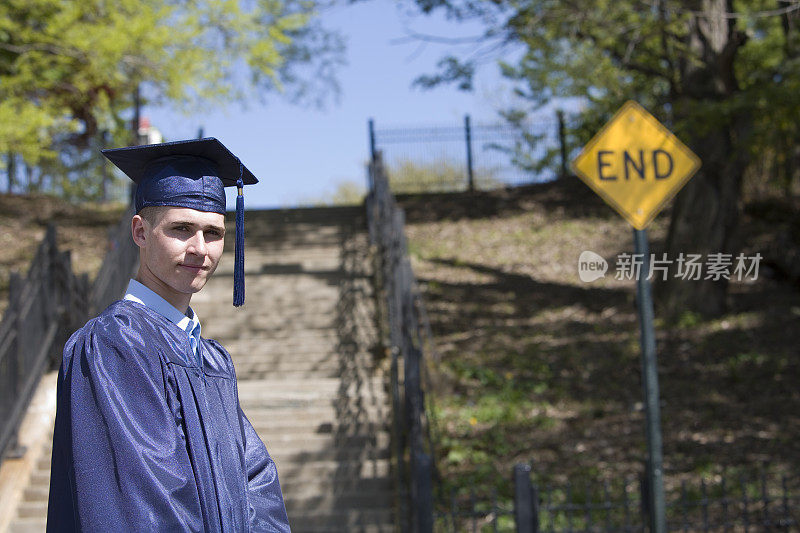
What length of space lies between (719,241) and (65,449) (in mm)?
10486

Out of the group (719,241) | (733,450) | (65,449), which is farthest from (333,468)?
(719,241)

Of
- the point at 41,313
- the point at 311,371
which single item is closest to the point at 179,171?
the point at 41,313

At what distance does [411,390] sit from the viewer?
6141 mm

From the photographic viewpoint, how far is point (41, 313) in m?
7.80

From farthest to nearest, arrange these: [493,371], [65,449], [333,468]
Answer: [493,371] < [333,468] < [65,449]

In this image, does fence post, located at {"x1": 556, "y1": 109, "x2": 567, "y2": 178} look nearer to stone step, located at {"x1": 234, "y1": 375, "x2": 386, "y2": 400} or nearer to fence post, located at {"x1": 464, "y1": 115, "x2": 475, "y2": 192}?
fence post, located at {"x1": 464, "y1": 115, "x2": 475, "y2": 192}

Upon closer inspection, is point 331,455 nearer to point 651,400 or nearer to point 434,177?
point 651,400

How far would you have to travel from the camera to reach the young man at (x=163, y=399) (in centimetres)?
192

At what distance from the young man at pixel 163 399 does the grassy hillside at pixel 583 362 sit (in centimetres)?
410

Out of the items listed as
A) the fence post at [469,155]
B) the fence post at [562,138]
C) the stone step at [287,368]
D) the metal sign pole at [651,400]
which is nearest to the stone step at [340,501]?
the stone step at [287,368]

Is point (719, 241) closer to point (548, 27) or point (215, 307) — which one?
point (548, 27)

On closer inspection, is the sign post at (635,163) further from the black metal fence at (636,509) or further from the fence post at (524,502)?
the black metal fence at (636,509)

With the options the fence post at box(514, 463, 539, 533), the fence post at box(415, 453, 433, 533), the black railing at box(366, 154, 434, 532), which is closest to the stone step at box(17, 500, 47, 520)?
the black railing at box(366, 154, 434, 532)

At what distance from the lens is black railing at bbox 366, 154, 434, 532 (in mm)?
5461
